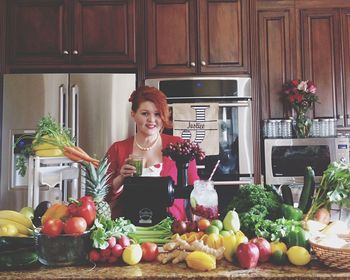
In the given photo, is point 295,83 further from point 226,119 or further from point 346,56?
point 226,119

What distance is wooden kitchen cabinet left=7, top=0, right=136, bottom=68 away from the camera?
3.22 meters

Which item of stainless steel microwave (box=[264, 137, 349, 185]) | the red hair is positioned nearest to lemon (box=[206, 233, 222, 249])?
the red hair

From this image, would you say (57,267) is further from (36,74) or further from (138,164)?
(36,74)

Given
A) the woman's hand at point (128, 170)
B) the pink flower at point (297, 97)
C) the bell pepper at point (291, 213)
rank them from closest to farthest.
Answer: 1. the bell pepper at point (291, 213)
2. the woman's hand at point (128, 170)
3. the pink flower at point (297, 97)

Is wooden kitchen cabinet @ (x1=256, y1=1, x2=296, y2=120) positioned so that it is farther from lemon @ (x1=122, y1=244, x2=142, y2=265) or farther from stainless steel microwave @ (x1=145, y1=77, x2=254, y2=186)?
lemon @ (x1=122, y1=244, x2=142, y2=265)

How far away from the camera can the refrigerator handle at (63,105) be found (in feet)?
9.89

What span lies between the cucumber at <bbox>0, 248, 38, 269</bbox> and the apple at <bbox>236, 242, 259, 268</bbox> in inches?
24.2

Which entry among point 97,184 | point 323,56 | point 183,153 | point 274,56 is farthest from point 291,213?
point 323,56

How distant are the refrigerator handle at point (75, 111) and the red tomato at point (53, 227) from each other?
6.22ft

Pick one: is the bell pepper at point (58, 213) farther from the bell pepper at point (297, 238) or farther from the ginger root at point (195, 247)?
the bell pepper at point (297, 238)

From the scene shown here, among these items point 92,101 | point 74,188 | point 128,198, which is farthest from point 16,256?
point 92,101

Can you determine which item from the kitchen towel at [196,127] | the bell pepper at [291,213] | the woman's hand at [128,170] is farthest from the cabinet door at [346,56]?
the woman's hand at [128,170]

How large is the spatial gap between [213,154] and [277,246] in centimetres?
190

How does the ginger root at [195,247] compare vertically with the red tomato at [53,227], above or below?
below
